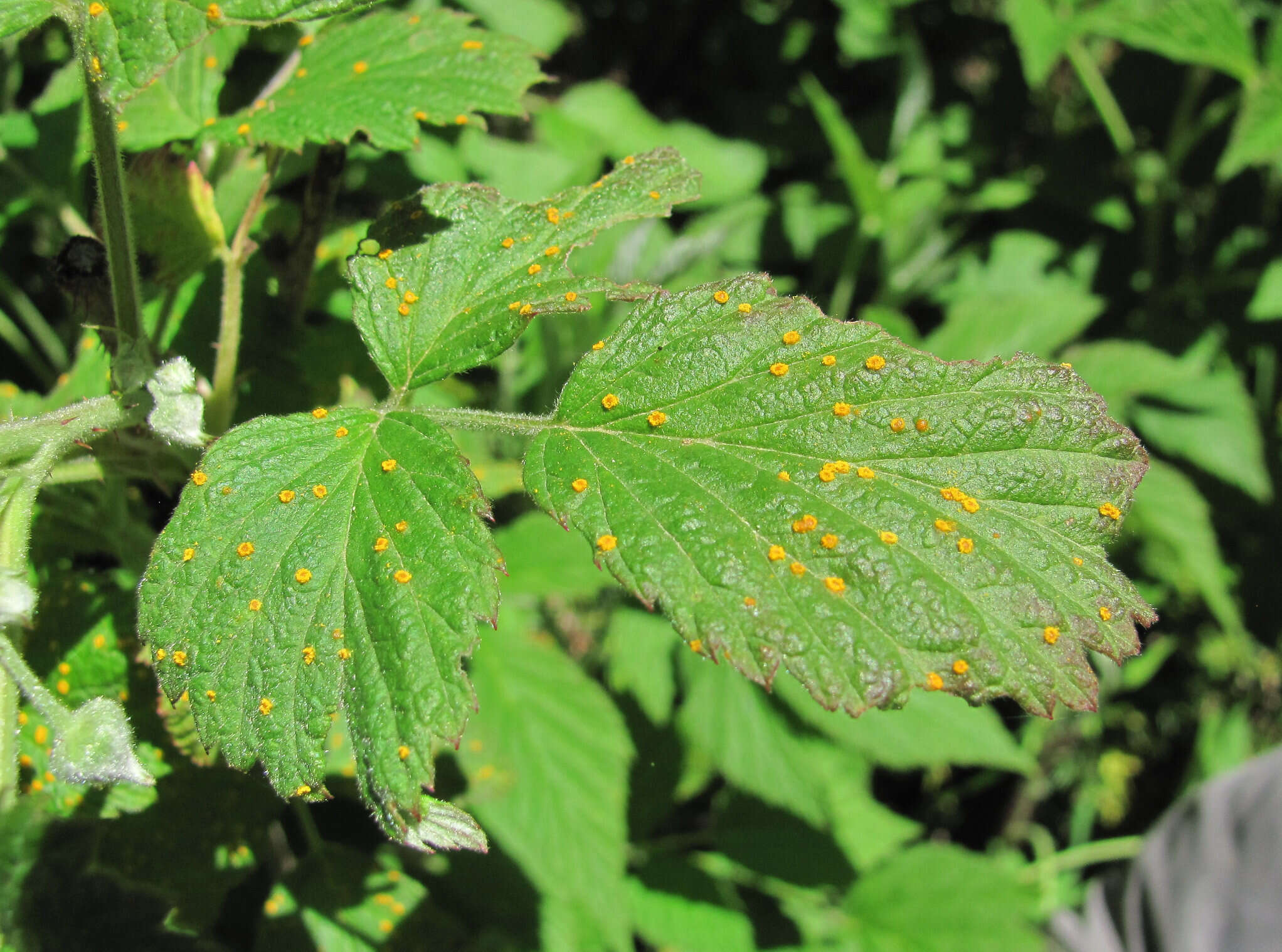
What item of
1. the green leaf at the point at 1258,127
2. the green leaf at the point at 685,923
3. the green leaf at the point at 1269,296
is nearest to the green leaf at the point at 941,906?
the green leaf at the point at 685,923

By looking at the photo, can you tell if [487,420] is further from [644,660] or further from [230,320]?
[644,660]

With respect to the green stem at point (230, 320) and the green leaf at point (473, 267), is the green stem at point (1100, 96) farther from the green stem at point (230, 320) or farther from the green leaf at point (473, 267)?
the green stem at point (230, 320)

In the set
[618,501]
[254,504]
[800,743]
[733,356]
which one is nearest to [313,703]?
[254,504]

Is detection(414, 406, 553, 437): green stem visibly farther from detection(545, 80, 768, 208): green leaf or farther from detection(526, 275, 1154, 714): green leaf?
detection(545, 80, 768, 208): green leaf

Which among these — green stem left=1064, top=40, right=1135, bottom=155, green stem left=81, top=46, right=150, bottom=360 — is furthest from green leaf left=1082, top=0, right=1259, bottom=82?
green stem left=81, top=46, right=150, bottom=360

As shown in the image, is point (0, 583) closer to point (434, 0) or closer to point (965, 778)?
point (434, 0)

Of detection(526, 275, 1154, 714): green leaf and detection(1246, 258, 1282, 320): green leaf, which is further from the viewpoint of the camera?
detection(1246, 258, 1282, 320): green leaf
